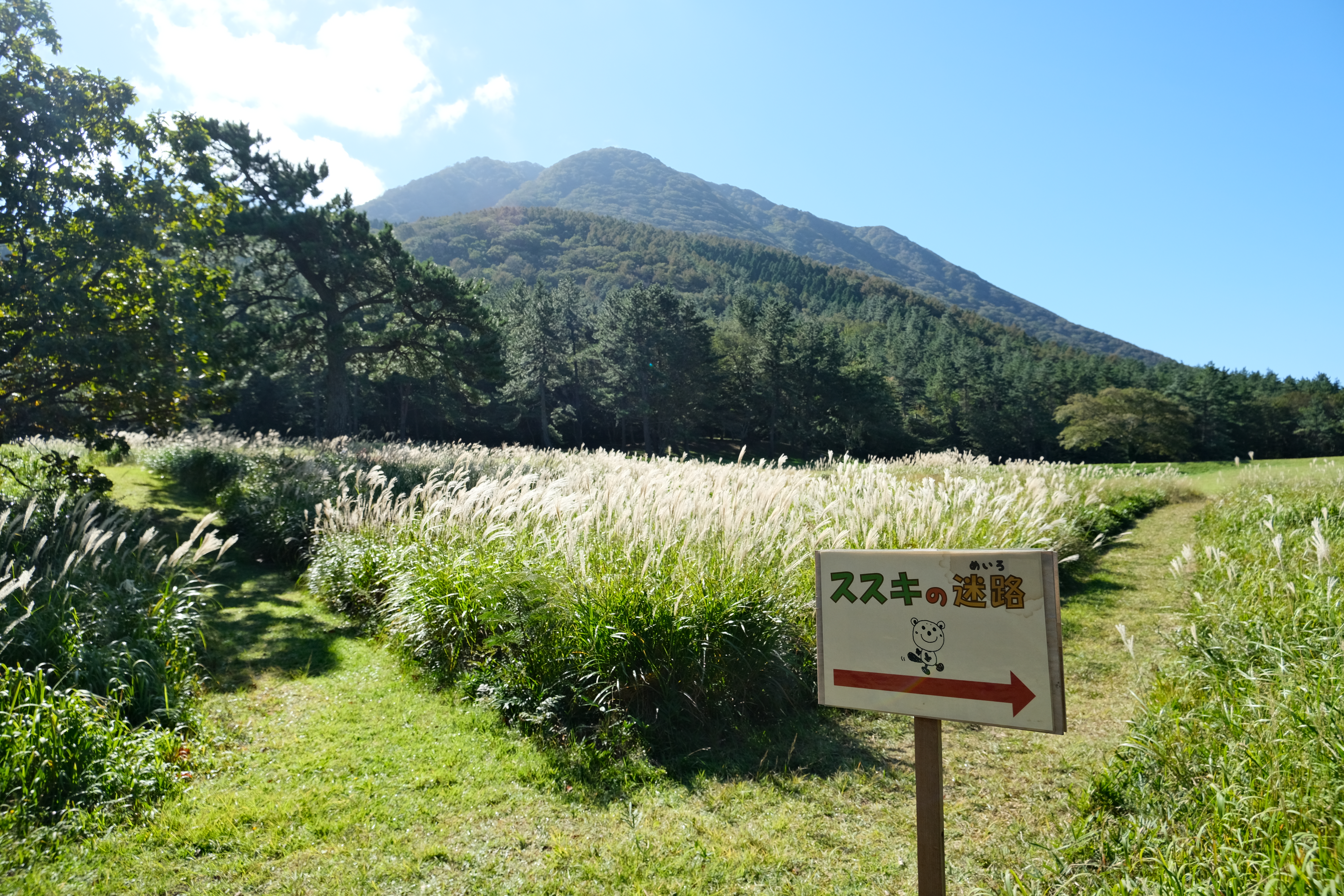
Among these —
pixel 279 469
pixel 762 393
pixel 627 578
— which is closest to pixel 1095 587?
pixel 627 578

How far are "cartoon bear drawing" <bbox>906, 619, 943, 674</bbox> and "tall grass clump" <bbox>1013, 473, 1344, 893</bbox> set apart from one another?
2.46 ft

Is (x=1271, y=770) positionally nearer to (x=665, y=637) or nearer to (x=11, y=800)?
(x=665, y=637)

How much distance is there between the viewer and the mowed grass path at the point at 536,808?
7.86ft

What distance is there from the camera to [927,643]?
1979 mm

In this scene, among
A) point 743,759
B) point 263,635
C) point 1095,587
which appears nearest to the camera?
point 743,759

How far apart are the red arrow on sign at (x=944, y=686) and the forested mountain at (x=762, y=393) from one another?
100.0ft

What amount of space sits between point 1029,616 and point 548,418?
1758 inches

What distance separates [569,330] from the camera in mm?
51438

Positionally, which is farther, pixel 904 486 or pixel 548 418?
pixel 548 418

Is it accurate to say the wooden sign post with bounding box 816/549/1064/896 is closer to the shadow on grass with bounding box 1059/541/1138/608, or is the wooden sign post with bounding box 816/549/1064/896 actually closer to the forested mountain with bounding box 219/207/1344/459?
the shadow on grass with bounding box 1059/541/1138/608

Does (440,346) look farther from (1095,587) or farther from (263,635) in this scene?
(1095,587)

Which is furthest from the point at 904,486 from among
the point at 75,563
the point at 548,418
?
the point at 548,418

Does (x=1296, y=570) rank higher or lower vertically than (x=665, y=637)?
higher

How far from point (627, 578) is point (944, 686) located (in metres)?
2.07
